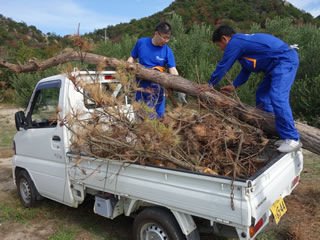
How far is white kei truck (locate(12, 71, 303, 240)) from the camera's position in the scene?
79.2 inches

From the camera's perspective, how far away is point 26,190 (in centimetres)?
407

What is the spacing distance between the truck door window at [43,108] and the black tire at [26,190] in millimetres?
826

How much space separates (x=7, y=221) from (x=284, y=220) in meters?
3.63

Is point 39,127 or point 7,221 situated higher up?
point 39,127

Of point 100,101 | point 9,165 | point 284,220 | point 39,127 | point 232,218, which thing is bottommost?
point 9,165

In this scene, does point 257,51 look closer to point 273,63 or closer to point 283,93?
point 273,63

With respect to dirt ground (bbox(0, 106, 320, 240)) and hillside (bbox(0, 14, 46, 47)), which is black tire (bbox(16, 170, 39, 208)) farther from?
hillside (bbox(0, 14, 46, 47))

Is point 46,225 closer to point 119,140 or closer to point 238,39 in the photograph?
point 119,140

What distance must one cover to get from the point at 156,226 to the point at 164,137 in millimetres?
817

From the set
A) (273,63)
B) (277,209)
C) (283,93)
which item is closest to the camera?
(277,209)

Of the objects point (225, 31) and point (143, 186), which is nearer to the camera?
point (143, 186)

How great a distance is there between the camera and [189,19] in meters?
38.4

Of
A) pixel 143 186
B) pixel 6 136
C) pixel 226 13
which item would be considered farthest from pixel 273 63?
pixel 226 13

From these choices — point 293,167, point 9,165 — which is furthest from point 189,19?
point 293,167
